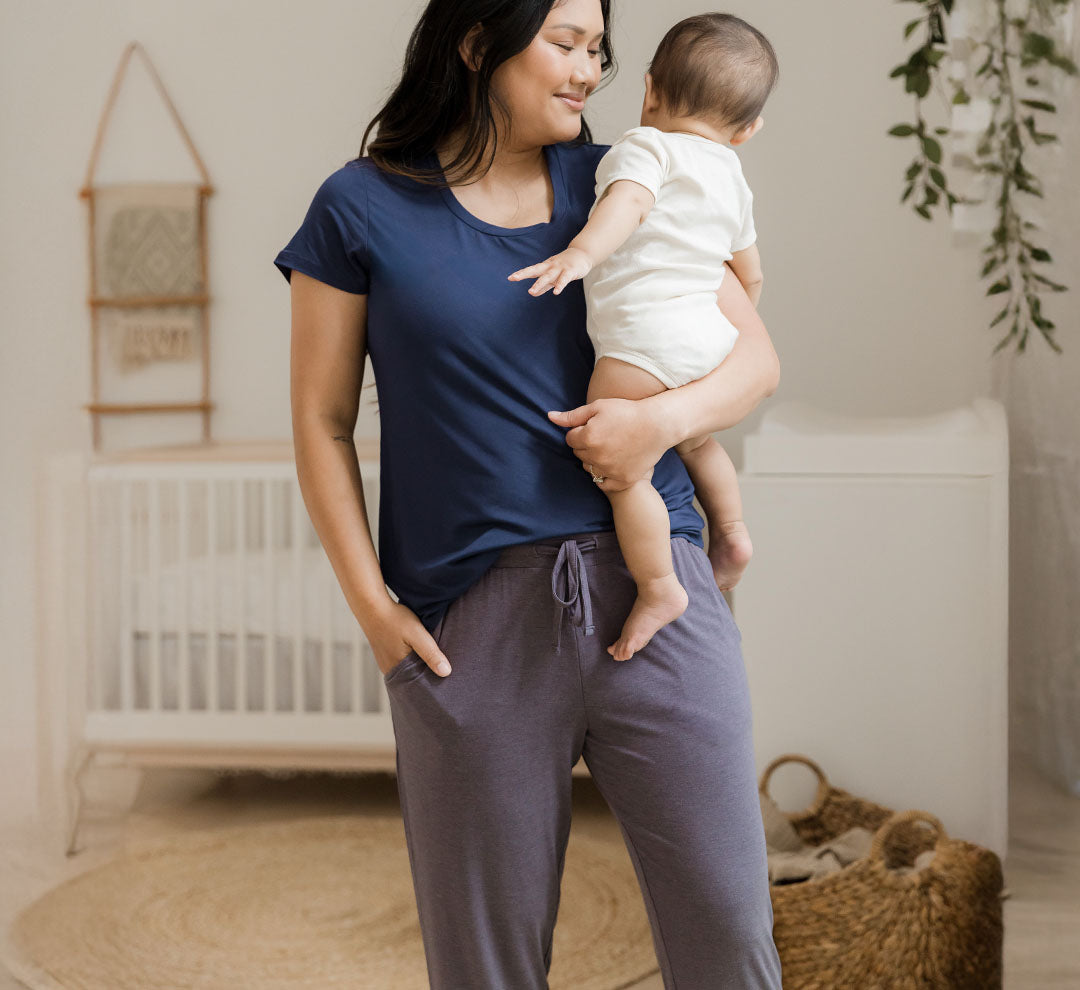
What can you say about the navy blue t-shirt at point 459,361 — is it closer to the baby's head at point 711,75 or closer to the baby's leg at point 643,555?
the baby's leg at point 643,555

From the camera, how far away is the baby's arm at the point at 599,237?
81 centimetres

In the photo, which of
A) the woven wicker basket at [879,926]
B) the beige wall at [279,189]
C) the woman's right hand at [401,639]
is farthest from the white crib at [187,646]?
the woman's right hand at [401,639]

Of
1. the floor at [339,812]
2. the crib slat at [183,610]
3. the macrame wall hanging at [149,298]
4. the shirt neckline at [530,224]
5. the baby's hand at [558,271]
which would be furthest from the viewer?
the macrame wall hanging at [149,298]

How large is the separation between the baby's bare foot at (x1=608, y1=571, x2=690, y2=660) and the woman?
2 centimetres

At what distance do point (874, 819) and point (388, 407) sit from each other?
126 cm

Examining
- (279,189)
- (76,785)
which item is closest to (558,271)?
(76,785)

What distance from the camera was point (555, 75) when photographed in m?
A: 0.89

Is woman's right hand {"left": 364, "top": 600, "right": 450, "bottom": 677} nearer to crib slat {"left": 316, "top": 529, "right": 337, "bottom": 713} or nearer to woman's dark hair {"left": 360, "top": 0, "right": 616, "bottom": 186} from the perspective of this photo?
woman's dark hair {"left": 360, "top": 0, "right": 616, "bottom": 186}

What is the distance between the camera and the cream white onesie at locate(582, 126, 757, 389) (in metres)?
0.89

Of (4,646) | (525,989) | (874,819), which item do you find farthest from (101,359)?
(525,989)

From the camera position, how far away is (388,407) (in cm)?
93

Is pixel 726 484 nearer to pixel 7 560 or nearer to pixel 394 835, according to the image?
pixel 394 835

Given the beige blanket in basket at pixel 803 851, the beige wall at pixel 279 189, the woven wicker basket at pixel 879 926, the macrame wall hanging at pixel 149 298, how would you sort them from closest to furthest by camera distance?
the woven wicker basket at pixel 879 926, the beige blanket in basket at pixel 803 851, the beige wall at pixel 279 189, the macrame wall hanging at pixel 149 298

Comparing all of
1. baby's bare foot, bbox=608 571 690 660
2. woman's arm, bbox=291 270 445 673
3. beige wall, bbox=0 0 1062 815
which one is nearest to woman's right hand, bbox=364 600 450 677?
woman's arm, bbox=291 270 445 673
